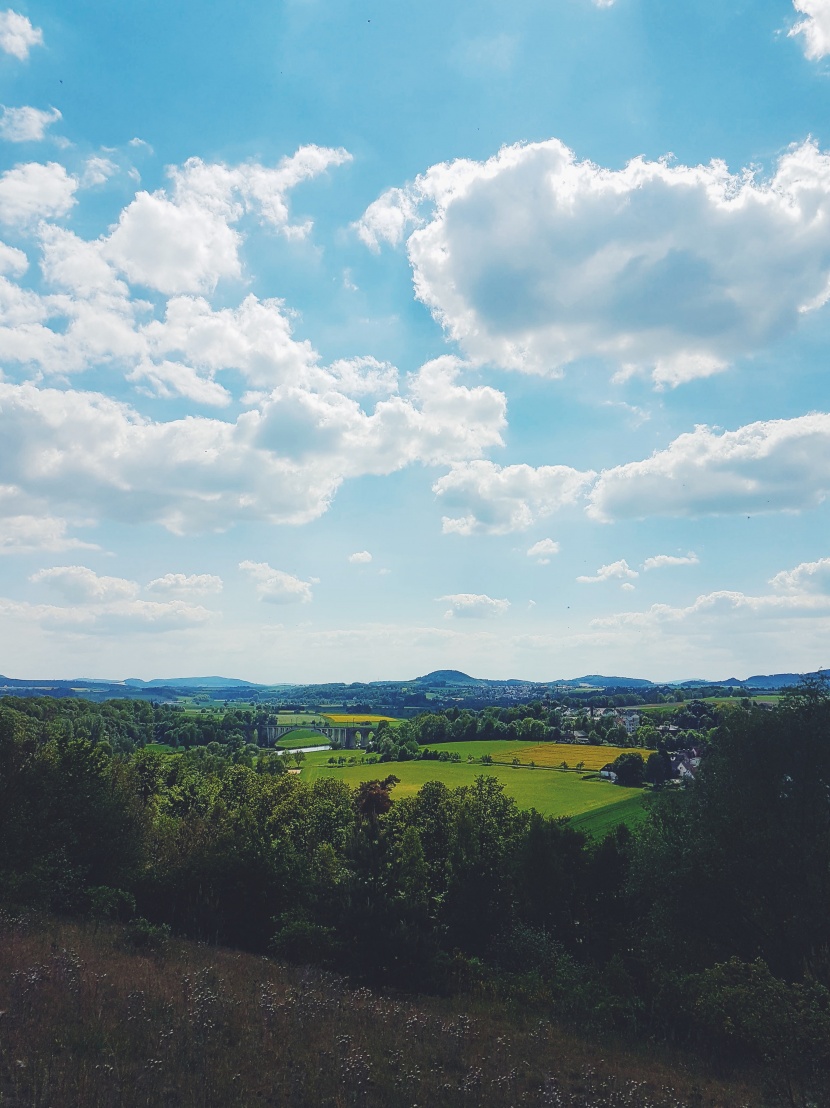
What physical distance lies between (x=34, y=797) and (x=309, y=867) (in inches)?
516

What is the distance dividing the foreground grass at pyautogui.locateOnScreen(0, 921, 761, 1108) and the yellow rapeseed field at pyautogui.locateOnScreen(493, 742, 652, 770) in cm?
10572

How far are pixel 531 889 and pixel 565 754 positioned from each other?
101 meters

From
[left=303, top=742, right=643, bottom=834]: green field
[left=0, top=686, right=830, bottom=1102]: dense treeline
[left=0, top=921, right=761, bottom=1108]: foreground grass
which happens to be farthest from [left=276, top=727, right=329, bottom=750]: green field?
[left=0, top=921, right=761, bottom=1108]: foreground grass

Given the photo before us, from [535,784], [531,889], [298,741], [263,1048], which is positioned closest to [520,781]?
[535,784]

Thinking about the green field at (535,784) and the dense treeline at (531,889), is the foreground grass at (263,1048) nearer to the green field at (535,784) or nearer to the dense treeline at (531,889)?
the dense treeline at (531,889)

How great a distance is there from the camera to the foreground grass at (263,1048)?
9766 millimetres

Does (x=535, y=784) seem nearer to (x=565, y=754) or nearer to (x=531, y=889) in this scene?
(x=565, y=754)

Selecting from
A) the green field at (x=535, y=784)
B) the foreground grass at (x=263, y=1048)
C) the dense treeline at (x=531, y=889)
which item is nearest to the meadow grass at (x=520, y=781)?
the green field at (x=535, y=784)

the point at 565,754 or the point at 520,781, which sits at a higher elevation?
the point at 520,781

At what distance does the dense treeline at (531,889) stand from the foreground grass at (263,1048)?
3.48 metres

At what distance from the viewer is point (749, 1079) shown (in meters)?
15.4

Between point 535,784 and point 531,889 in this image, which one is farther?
point 535,784

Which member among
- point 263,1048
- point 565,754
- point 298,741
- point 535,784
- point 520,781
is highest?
point 263,1048

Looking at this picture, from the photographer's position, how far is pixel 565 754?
5084 inches
